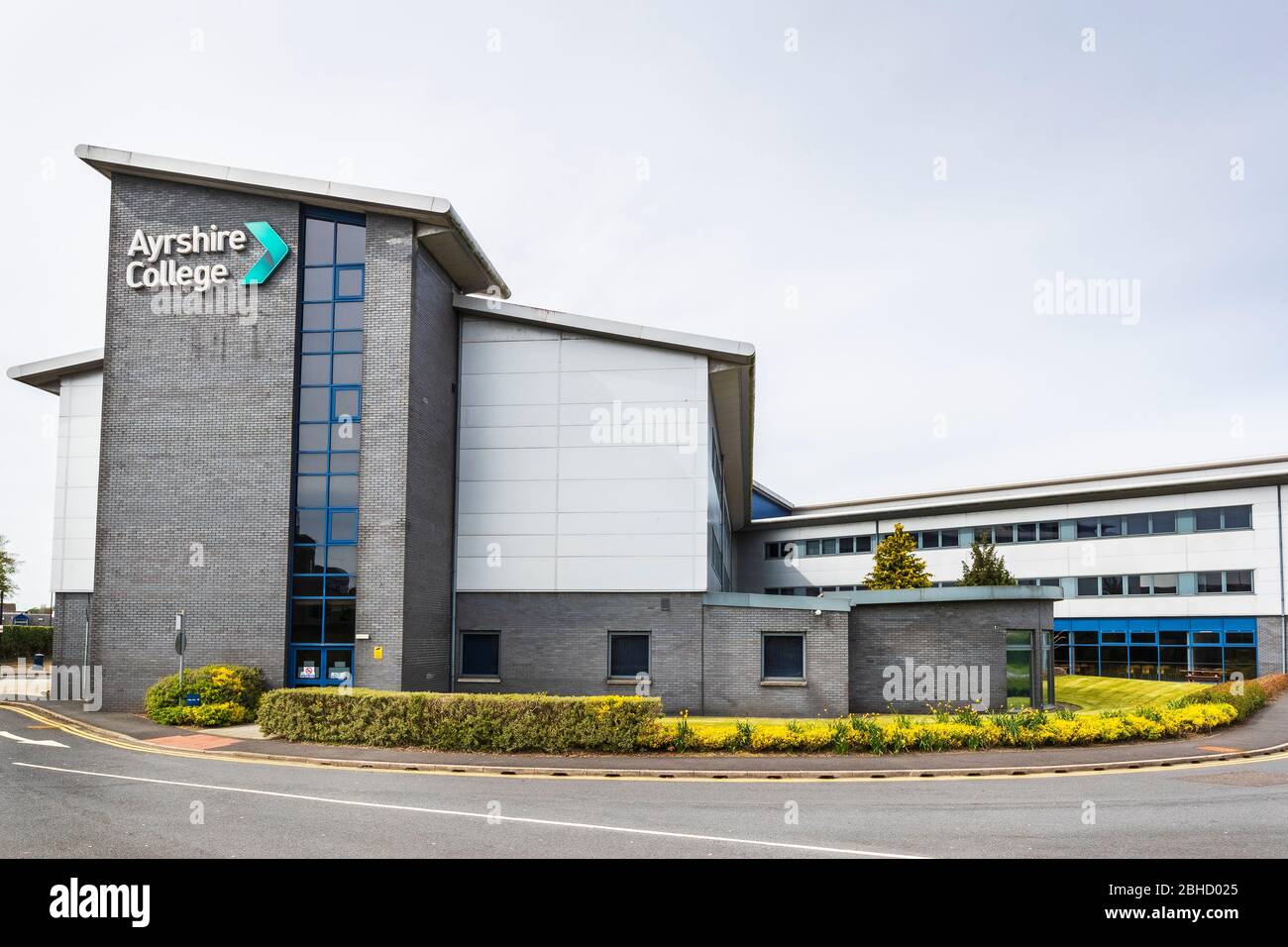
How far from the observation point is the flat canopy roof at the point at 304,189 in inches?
958

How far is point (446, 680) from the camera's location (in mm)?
26297

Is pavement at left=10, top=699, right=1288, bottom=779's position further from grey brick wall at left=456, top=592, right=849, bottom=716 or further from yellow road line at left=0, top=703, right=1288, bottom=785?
grey brick wall at left=456, top=592, right=849, bottom=716

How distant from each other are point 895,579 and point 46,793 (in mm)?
37700

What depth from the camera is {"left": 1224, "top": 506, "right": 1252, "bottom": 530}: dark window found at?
39.6 m

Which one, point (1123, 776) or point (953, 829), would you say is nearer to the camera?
point (953, 829)

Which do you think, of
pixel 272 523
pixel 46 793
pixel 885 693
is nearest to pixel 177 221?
pixel 272 523

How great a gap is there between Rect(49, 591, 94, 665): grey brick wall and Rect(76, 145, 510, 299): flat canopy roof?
14.3 metres

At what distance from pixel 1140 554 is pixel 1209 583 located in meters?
2.99

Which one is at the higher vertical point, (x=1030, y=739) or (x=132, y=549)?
(x=132, y=549)

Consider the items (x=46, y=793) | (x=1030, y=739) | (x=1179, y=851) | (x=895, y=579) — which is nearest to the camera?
(x=1179, y=851)

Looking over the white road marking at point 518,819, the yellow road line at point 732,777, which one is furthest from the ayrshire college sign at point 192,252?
the white road marking at point 518,819

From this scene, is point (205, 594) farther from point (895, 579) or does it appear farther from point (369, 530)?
point (895, 579)

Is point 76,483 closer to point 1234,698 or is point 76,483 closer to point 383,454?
point 383,454

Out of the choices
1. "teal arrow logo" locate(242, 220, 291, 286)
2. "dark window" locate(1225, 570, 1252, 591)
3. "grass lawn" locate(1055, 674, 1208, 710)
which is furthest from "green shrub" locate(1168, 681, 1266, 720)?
"teal arrow logo" locate(242, 220, 291, 286)
